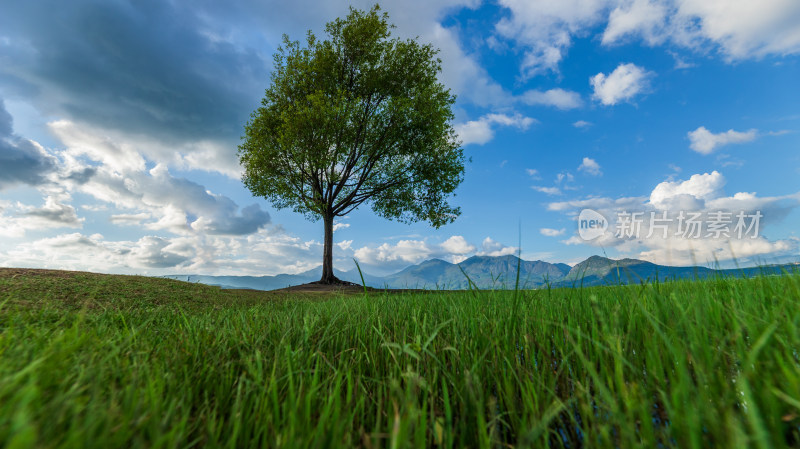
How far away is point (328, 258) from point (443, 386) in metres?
20.2

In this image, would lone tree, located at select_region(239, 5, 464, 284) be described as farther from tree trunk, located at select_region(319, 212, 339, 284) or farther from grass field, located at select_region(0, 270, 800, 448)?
grass field, located at select_region(0, 270, 800, 448)

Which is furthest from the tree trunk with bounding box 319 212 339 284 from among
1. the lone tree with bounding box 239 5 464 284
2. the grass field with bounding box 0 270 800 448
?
the grass field with bounding box 0 270 800 448

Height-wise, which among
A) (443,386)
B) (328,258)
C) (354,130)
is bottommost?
(443,386)

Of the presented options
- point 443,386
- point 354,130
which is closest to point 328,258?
point 354,130

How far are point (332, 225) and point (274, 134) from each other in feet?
21.3

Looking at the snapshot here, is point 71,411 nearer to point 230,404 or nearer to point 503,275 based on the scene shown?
point 230,404

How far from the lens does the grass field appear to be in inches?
40.9

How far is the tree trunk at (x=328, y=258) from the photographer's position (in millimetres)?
20969

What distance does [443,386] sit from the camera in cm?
142

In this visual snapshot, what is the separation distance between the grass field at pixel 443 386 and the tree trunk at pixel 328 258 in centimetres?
1805

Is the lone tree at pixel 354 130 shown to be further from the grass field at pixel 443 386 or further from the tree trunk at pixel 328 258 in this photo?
the grass field at pixel 443 386

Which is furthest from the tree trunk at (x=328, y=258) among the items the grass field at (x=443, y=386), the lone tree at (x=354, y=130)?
the grass field at (x=443, y=386)

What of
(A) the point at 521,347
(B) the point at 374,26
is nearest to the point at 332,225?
(B) the point at 374,26

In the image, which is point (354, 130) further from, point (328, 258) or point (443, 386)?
point (443, 386)
